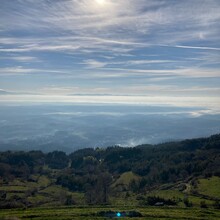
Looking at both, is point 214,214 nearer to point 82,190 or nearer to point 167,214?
point 167,214

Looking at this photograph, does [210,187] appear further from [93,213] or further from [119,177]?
[119,177]

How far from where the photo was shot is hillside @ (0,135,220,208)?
88625 millimetres

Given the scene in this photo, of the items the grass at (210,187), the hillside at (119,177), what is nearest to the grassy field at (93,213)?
the hillside at (119,177)

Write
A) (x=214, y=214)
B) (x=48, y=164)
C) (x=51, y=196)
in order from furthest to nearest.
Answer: (x=48, y=164) < (x=51, y=196) < (x=214, y=214)

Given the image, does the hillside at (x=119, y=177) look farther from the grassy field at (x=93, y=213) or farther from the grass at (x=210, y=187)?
the grassy field at (x=93, y=213)

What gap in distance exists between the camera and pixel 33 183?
13438 centimetres

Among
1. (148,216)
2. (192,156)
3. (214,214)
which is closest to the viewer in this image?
(148,216)

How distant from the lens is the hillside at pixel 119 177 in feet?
291

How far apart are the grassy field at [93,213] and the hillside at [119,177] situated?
1031cm

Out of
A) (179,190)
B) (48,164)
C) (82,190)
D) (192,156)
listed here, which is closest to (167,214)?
(179,190)

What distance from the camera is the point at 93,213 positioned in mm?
56156

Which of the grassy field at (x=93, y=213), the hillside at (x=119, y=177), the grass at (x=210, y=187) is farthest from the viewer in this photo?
the hillside at (x=119, y=177)

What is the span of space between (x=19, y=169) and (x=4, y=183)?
2995 centimetres

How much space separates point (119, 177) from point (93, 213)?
93.0 meters
